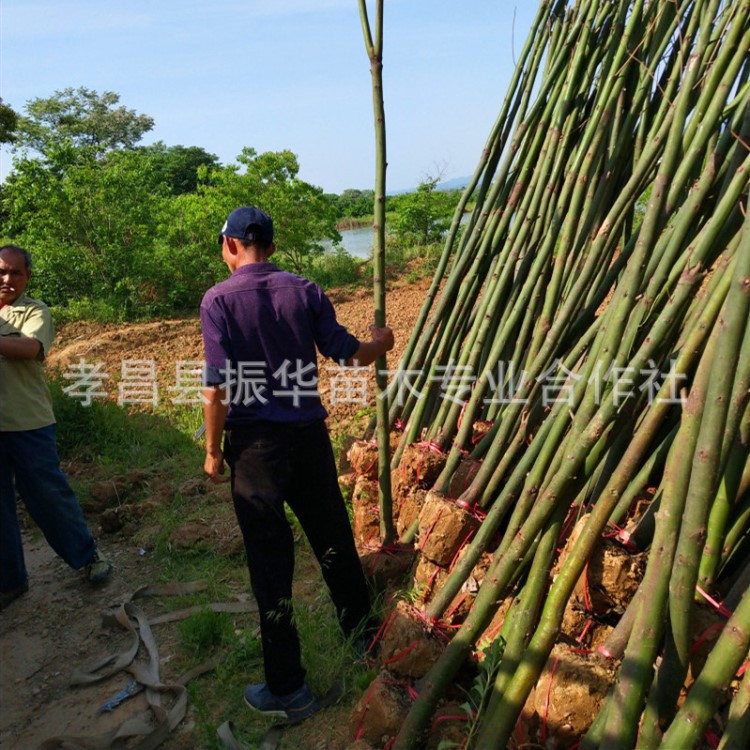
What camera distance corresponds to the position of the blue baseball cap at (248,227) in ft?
7.45

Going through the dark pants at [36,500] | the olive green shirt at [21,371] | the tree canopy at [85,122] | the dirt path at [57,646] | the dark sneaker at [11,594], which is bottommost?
the dirt path at [57,646]

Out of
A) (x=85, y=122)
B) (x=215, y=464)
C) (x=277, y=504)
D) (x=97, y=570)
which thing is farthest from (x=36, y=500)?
(x=85, y=122)

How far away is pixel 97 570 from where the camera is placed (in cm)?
327

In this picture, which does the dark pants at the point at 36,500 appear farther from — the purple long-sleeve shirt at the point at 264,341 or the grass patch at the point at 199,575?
the purple long-sleeve shirt at the point at 264,341

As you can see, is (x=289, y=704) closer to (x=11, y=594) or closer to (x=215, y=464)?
(x=215, y=464)

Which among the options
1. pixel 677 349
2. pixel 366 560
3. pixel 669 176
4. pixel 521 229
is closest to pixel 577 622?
pixel 677 349

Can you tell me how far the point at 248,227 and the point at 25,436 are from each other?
1490 mm

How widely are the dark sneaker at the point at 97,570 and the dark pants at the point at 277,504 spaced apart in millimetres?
1307

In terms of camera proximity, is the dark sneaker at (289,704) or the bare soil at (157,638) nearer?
the bare soil at (157,638)

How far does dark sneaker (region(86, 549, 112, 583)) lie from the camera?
3.26 m

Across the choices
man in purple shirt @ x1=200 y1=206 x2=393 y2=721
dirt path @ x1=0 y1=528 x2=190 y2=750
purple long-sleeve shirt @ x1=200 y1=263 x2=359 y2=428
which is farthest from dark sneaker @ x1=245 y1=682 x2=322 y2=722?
purple long-sleeve shirt @ x1=200 y1=263 x2=359 y2=428

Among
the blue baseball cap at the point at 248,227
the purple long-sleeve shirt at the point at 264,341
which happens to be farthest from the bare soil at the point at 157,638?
the blue baseball cap at the point at 248,227

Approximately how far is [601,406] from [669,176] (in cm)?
66

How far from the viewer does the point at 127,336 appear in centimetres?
697
